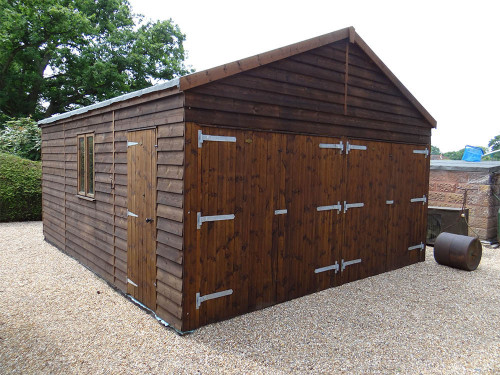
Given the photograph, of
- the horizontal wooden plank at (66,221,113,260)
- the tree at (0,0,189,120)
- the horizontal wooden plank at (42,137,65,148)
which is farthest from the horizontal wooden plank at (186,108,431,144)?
the tree at (0,0,189,120)

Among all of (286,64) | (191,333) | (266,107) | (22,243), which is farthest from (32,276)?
(286,64)

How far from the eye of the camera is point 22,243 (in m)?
8.52

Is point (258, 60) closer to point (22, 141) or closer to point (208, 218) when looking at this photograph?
point (208, 218)

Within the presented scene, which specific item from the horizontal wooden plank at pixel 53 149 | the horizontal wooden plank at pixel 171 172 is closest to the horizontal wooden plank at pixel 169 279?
the horizontal wooden plank at pixel 171 172

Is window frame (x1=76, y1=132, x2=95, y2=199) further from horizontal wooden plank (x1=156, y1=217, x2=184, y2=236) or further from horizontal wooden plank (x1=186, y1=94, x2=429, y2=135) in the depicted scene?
horizontal wooden plank (x1=186, y1=94, x2=429, y2=135)

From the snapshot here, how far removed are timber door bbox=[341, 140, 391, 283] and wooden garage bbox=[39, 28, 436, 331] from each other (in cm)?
3

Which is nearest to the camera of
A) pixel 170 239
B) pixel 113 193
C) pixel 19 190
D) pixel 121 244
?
pixel 170 239

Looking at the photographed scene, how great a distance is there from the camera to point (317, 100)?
542 cm

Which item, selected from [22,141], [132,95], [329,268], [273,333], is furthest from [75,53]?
[273,333]

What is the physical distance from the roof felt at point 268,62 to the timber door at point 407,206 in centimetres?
94

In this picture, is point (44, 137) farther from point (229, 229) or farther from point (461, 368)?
point (461, 368)

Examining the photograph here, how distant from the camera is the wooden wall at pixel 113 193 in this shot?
4.16 m

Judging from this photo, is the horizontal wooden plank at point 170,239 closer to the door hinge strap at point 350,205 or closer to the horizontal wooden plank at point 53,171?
the door hinge strap at point 350,205

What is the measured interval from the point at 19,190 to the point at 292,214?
10.1 m
